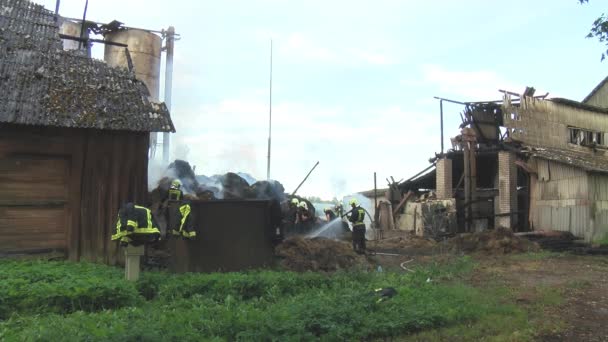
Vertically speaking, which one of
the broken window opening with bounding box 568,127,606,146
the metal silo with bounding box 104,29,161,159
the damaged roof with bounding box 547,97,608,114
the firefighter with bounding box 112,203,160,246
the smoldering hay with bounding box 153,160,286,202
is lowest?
the firefighter with bounding box 112,203,160,246

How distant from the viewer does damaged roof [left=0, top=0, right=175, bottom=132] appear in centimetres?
1127

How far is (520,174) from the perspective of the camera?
958 inches

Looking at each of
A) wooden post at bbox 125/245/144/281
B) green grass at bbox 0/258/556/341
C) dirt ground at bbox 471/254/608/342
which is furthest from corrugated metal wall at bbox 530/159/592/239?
wooden post at bbox 125/245/144/281

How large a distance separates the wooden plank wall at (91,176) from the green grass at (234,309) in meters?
1.67

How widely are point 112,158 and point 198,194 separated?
5170 mm

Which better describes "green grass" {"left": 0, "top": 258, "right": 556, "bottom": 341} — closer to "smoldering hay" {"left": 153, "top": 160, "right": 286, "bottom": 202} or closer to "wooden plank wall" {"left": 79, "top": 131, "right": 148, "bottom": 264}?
"wooden plank wall" {"left": 79, "top": 131, "right": 148, "bottom": 264}

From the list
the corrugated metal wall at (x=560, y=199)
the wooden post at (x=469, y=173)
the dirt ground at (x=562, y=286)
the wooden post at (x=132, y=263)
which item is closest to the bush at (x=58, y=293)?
the wooden post at (x=132, y=263)

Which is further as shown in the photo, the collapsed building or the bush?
the collapsed building

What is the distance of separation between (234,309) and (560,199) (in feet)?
59.2

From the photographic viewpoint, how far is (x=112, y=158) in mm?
12352

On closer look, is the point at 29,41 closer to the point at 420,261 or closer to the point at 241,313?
the point at 241,313

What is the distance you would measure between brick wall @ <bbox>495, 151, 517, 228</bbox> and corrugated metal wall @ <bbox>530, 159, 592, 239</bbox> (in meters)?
0.89

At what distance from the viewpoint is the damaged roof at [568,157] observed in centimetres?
2050

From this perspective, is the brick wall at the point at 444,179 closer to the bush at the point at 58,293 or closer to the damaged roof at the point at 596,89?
the damaged roof at the point at 596,89
